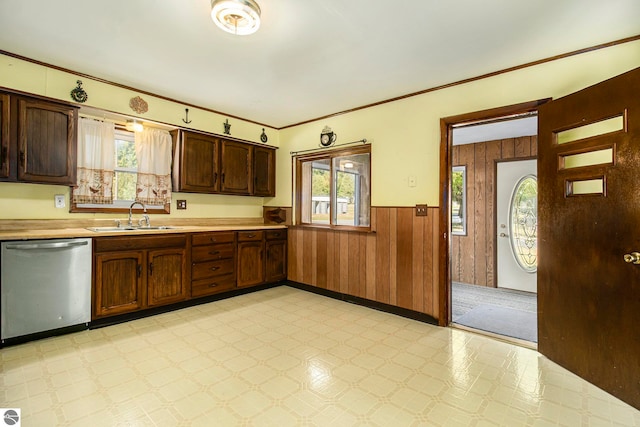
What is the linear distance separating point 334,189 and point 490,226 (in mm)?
2643

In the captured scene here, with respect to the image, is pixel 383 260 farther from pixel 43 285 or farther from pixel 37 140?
pixel 37 140

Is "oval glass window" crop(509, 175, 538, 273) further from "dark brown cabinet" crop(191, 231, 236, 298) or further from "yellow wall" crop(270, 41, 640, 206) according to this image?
"dark brown cabinet" crop(191, 231, 236, 298)

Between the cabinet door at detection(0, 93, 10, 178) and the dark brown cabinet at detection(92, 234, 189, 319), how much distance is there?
93 centimetres

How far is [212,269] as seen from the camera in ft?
12.3

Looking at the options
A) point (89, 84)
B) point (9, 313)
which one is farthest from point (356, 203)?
point (9, 313)

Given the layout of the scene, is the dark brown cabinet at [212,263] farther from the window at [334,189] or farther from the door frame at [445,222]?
the door frame at [445,222]

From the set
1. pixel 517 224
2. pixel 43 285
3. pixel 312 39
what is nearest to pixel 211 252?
pixel 43 285

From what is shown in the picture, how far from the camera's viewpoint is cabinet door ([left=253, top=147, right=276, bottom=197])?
464 cm

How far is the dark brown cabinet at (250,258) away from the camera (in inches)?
160

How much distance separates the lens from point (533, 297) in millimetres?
4371

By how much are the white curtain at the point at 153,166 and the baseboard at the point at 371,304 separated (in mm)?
2205

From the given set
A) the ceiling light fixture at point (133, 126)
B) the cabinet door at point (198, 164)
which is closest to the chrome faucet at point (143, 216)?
the cabinet door at point (198, 164)

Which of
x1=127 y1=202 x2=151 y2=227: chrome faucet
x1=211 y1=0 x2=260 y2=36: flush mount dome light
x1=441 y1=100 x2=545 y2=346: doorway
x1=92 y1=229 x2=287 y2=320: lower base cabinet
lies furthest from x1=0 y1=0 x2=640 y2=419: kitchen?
x1=211 y1=0 x2=260 y2=36: flush mount dome light

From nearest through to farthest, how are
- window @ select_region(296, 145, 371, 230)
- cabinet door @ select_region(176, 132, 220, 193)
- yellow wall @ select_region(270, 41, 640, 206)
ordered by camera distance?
yellow wall @ select_region(270, 41, 640, 206)
cabinet door @ select_region(176, 132, 220, 193)
window @ select_region(296, 145, 371, 230)
